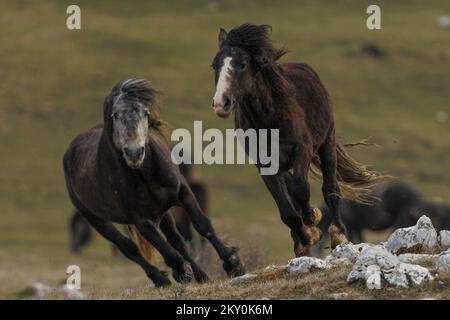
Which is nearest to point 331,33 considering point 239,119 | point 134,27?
point 134,27

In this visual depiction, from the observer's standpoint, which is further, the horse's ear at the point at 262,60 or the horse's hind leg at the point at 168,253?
the horse's hind leg at the point at 168,253

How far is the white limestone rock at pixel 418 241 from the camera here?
1266cm

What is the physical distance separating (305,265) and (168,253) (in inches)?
84.3

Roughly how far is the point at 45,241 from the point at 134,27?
36.8m

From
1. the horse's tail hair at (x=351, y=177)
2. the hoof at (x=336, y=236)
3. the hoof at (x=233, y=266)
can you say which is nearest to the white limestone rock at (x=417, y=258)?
the hoof at (x=336, y=236)

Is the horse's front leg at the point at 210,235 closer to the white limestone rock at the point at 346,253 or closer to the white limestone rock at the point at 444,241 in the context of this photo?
the white limestone rock at the point at 346,253

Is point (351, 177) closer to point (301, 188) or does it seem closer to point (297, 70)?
point (297, 70)

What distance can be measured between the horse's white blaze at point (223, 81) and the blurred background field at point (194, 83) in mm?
27132

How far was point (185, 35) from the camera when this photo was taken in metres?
80.6

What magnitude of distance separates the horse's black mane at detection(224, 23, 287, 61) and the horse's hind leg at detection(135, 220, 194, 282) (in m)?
2.21

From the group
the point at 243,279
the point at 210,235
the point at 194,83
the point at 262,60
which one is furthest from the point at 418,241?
the point at 194,83

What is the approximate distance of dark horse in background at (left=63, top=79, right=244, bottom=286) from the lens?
520 inches

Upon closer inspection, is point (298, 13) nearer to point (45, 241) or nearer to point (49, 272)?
point (45, 241)

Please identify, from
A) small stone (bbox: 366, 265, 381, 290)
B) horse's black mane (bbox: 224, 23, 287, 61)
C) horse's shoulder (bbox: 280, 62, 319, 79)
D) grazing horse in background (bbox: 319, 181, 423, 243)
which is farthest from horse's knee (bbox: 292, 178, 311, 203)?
grazing horse in background (bbox: 319, 181, 423, 243)
